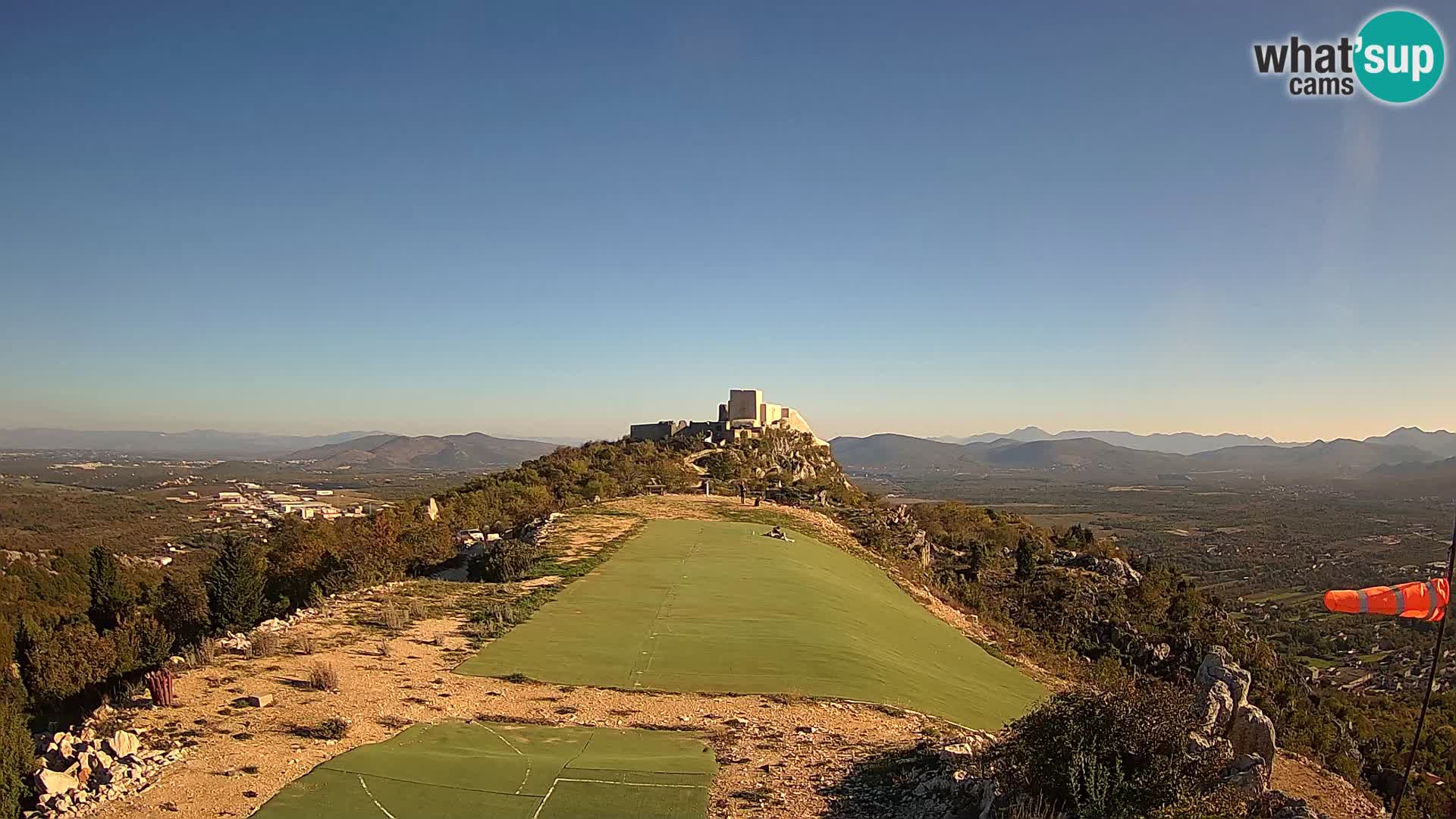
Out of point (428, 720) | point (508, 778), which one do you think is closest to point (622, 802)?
point (508, 778)

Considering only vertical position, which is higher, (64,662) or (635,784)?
(635,784)

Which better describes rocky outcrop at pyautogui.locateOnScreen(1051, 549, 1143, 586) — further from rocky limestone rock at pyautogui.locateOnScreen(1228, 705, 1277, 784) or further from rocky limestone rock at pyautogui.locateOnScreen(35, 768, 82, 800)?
rocky limestone rock at pyautogui.locateOnScreen(35, 768, 82, 800)

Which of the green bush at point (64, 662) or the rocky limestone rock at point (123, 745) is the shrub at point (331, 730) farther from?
the green bush at point (64, 662)

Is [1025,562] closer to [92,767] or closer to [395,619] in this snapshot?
[395,619]

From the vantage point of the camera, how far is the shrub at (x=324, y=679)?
451 inches

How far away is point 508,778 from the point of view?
28.2 feet

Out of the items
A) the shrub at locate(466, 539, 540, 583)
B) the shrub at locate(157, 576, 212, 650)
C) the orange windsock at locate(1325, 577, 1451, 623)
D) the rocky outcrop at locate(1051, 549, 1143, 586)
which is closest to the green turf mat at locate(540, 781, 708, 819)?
the orange windsock at locate(1325, 577, 1451, 623)

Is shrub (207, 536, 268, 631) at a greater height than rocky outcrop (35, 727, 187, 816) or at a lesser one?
lesser

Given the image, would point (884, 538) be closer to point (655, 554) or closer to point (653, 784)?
point (655, 554)

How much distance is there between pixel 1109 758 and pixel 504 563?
54.2 feet

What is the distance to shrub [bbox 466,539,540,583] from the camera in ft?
67.5

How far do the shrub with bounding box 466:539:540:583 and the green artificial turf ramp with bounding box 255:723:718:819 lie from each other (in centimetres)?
1048

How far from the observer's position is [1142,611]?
35.2 metres

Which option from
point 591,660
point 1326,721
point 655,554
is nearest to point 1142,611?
point 1326,721
